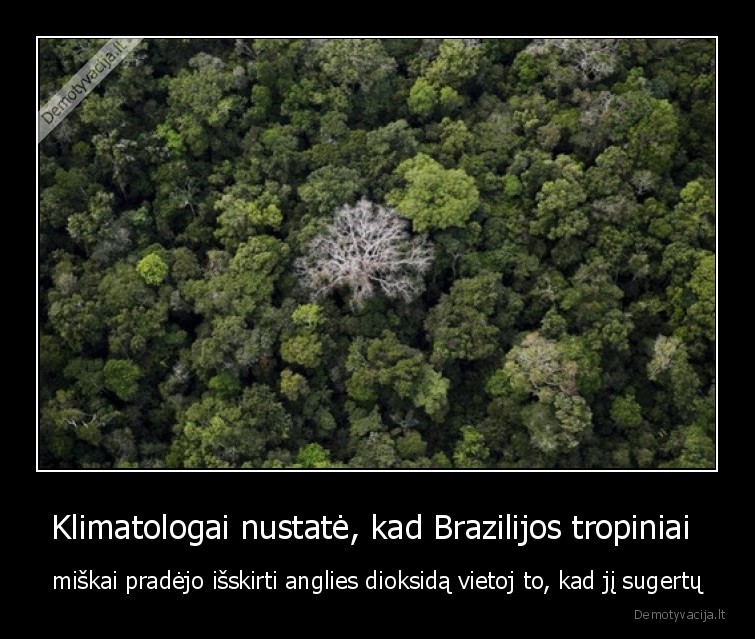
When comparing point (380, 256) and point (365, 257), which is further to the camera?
point (380, 256)

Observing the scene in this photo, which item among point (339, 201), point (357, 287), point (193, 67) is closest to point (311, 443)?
point (357, 287)

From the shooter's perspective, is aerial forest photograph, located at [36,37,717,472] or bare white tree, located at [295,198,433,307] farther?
bare white tree, located at [295,198,433,307]

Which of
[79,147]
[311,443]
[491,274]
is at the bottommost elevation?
[311,443]

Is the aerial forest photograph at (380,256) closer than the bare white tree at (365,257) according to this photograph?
Yes

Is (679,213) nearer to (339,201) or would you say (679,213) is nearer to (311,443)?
(339,201)
